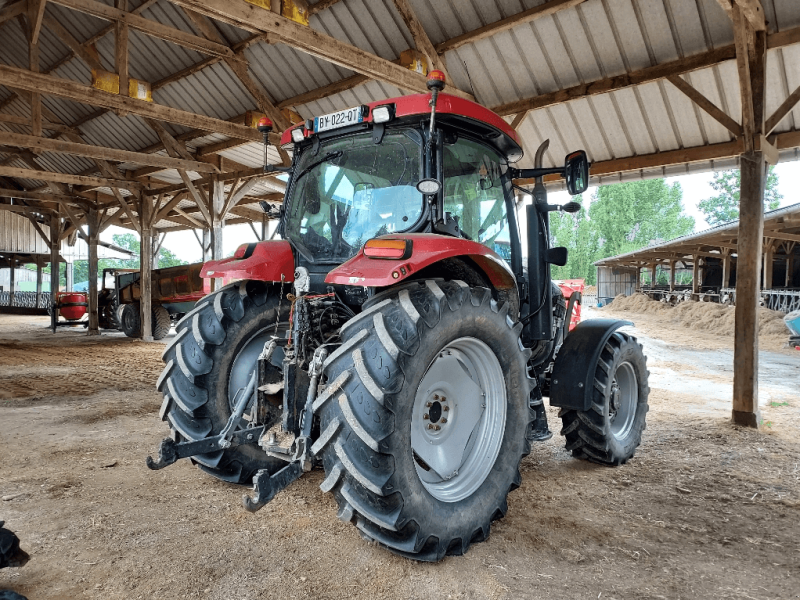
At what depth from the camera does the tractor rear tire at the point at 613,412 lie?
368 centimetres

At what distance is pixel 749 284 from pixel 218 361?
497cm

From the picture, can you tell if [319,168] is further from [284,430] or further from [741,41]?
[741,41]

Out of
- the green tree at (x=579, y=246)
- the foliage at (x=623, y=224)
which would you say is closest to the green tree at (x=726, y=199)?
the foliage at (x=623, y=224)

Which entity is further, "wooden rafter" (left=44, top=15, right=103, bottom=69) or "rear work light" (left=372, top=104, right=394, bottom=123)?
"wooden rafter" (left=44, top=15, right=103, bottom=69)

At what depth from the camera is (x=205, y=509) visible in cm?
304

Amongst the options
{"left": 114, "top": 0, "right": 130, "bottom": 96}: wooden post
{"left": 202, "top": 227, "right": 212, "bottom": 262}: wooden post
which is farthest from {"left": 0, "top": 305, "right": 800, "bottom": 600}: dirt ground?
{"left": 202, "top": 227, "right": 212, "bottom": 262}: wooden post

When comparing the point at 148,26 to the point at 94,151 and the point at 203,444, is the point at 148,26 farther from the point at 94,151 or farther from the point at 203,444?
the point at 203,444

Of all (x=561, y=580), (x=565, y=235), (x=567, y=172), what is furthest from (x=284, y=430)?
(x=565, y=235)

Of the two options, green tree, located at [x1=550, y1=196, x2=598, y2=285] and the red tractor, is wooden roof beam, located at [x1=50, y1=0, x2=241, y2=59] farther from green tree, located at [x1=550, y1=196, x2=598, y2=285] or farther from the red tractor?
green tree, located at [x1=550, y1=196, x2=598, y2=285]

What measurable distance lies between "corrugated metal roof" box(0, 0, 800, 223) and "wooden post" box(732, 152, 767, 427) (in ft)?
3.94

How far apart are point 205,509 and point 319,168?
2019mm

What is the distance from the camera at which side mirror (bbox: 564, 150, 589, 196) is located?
325 centimetres

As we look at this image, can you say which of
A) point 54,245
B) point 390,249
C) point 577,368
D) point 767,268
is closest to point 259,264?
point 390,249

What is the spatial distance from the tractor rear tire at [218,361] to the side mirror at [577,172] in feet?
6.04
